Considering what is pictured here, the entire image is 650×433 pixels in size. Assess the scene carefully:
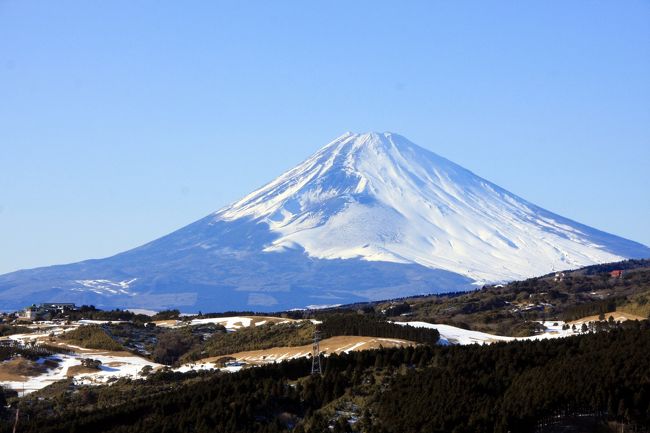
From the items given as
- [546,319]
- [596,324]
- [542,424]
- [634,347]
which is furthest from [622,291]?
[542,424]

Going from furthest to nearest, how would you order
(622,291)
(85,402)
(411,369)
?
1. (622,291)
2. (85,402)
3. (411,369)

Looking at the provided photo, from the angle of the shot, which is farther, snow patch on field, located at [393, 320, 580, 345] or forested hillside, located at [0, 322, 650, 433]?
snow patch on field, located at [393, 320, 580, 345]

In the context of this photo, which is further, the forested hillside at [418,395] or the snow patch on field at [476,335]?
the snow patch on field at [476,335]

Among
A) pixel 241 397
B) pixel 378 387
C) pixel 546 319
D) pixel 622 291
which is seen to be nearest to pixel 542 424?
pixel 378 387

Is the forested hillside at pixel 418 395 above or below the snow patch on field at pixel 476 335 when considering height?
below

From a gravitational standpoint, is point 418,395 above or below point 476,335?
below

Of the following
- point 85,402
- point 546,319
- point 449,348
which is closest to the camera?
point 449,348

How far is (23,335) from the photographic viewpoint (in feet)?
273

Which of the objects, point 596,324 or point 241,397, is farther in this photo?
point 596,324

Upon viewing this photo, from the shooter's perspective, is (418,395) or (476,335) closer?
(418,395)

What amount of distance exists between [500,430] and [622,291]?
230 ft

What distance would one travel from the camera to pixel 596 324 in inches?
2879

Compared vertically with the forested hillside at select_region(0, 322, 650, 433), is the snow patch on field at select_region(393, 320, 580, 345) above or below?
above

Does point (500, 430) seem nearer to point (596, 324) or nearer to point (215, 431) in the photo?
point (215, 431)
